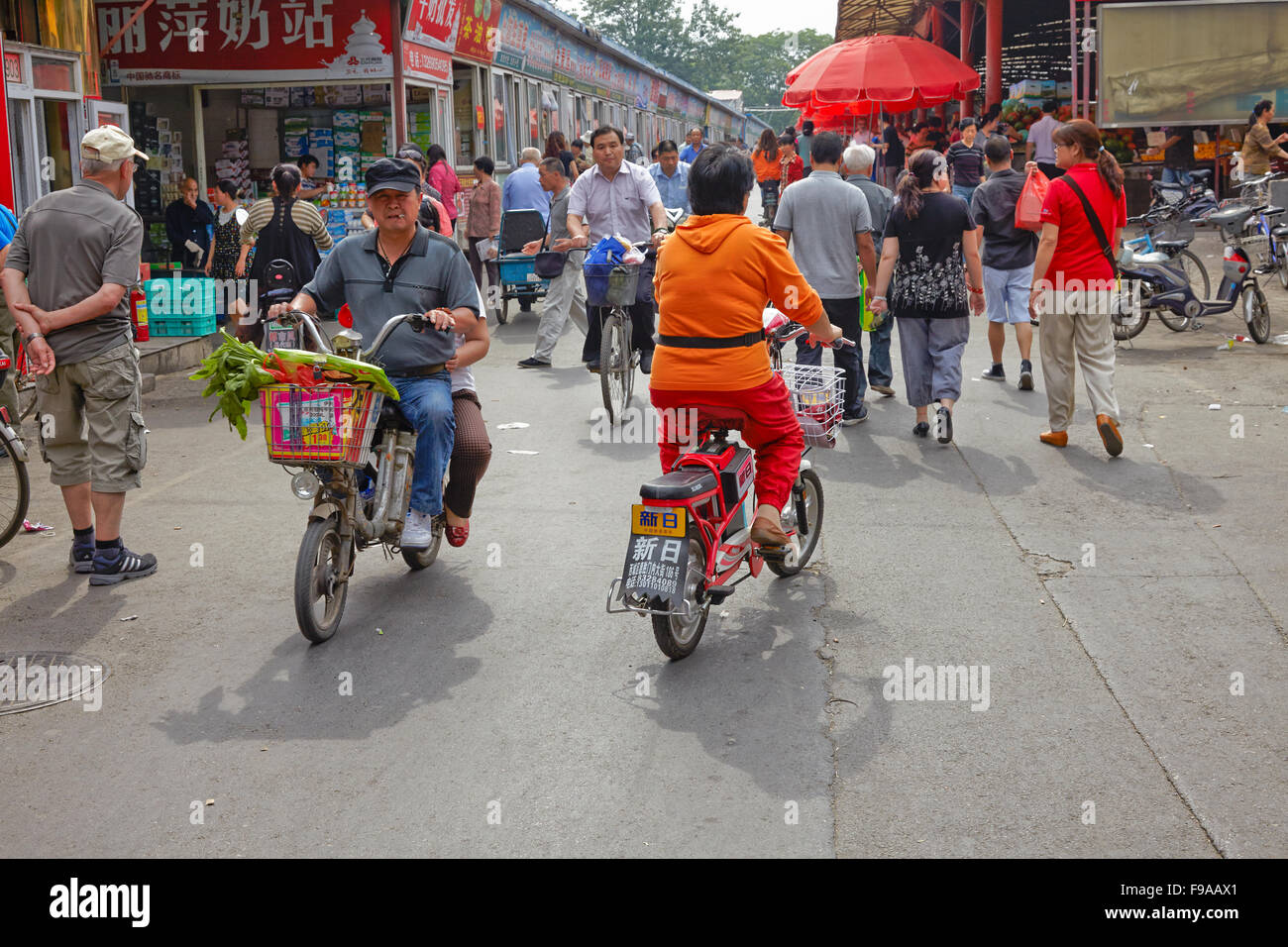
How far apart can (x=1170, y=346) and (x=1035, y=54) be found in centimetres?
2436

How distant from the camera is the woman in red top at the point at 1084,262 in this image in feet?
27.3

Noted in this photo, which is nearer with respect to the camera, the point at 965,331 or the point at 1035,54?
the point at 965,331

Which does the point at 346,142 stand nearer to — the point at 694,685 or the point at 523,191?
the point at 523,191

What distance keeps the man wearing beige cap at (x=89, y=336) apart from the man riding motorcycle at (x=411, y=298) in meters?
1.05

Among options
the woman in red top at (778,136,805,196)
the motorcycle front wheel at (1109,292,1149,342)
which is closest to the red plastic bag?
the motorcycle front wheel at (1109,292,1149,342)

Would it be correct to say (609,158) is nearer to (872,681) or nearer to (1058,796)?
(872,681)

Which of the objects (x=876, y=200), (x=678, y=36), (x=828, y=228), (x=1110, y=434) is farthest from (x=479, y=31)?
(x=678, y=36)

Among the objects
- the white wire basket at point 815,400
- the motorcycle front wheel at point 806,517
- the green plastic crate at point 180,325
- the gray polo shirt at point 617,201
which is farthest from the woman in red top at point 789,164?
the motorcycle front wheel at point 806,517

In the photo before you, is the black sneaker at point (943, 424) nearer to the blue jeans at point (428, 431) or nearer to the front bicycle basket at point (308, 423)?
the blue jeans at point (428, 431)

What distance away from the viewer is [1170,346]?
12.6m

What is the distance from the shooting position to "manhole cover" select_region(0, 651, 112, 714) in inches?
195

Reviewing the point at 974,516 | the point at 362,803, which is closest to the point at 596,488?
Result: the point at 974,516

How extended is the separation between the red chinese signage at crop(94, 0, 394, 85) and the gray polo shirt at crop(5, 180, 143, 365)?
12.2 metres

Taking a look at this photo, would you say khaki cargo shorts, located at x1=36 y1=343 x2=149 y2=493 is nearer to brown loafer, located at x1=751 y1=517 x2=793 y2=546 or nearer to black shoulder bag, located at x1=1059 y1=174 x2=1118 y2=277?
brown loafer, located at x1=751 y1=517 x2=793 y2=546
